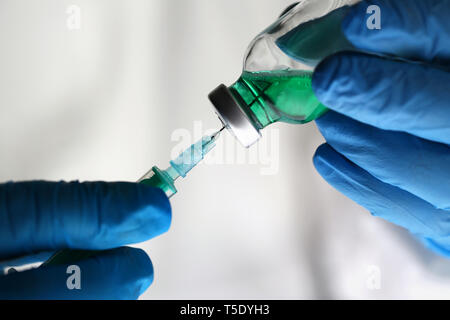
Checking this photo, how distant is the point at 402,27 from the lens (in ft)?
2.80

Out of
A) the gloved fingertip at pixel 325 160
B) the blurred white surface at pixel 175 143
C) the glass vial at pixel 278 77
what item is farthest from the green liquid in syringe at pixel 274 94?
the blurred white surface at pixel 175 143

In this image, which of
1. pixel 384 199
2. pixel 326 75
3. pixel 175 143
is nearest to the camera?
pixel 326 75

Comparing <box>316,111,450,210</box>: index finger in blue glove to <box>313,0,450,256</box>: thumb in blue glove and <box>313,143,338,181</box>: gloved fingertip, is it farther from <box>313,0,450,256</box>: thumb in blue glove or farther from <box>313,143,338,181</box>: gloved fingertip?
<box>313,143,338,181</box>: gloved fingertip

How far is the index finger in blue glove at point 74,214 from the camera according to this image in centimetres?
84

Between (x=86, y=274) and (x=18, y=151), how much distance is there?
70cm

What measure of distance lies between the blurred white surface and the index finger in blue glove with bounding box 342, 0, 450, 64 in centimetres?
64

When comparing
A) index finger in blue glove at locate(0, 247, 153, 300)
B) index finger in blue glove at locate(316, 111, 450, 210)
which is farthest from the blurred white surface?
index finger in blue glove at locate(0, 247, 153, 300)

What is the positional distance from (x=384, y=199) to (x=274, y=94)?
1.61 ft

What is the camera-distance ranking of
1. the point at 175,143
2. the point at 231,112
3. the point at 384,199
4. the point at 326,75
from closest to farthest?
the point at 326,75
the point at 231,112
the point at 384,199
the point at 175,143

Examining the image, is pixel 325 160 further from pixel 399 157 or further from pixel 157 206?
pixel 157 206

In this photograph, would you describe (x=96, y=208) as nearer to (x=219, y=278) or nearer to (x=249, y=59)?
(x=249, y=59)

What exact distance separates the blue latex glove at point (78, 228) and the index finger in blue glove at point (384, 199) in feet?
1.94

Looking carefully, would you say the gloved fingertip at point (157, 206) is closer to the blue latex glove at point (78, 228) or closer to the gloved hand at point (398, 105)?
the blue latex glove at point (78, 228)

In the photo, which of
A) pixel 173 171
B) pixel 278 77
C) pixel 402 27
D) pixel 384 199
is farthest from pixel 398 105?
pixel 173 171
